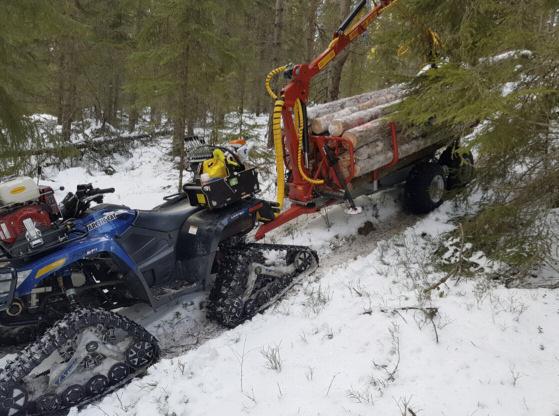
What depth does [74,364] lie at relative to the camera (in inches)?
142

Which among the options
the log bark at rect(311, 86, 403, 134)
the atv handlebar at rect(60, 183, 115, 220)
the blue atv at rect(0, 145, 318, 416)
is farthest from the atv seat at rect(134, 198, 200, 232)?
the log bark at rect(311, 86, 403, 134)

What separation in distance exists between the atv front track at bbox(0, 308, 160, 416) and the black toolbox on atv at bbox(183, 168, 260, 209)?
5.54 ft

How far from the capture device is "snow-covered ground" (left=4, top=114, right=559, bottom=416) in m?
3.09

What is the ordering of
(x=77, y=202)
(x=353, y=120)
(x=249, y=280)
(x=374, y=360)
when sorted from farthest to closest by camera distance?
(x=353, y=120)
(x=249, y=280)
(x=77, y=202)
(x=374, y=360)

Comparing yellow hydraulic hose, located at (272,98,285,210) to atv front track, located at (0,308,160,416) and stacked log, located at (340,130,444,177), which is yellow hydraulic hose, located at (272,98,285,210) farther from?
atv front track, located at (0,308,160,416)

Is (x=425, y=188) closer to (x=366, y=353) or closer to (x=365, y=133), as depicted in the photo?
(x=365, y=133)

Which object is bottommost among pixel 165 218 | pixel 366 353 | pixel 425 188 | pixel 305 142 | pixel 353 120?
pixel 366 353

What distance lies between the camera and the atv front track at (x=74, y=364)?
337 cm

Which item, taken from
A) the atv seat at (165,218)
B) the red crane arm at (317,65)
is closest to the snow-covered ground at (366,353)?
the atv seat at (165,218)

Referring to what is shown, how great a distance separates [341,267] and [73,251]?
3.12 meters

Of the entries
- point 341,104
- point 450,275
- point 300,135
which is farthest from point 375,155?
point 450,275

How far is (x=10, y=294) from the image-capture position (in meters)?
3.58

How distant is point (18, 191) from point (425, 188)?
18.3 feet

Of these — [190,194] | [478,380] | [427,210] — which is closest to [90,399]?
[190,194]
